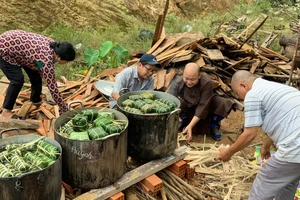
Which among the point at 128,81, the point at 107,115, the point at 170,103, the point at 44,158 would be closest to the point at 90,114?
the point at 107,115

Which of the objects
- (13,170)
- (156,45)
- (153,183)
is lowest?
(153,183)

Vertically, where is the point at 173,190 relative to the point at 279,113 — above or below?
below

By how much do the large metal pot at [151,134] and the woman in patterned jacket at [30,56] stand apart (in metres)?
1.28

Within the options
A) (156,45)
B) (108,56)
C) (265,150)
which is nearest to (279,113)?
(265,150)

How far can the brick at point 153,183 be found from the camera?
3607mm

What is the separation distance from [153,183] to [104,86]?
3.40m

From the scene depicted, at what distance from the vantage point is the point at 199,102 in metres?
5.48

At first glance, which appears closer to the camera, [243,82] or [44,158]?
[44,158]

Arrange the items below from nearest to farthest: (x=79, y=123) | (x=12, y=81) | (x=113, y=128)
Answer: (x=113, y=128) → (x=79, y=123) → (x=12, y=81)

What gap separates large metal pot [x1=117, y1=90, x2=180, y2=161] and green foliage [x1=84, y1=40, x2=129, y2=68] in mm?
4569

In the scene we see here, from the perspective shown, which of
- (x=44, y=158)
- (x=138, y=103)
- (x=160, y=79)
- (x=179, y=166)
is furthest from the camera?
(x=160, y=79)

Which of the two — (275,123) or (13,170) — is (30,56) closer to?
(13,170)

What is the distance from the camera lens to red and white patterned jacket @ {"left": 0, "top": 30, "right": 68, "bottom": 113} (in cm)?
456

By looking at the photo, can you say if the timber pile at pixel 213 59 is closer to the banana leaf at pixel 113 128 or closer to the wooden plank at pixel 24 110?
the wooden plank at pixel 24 110
